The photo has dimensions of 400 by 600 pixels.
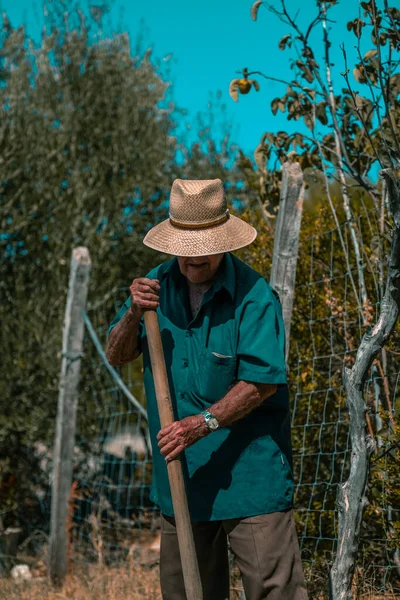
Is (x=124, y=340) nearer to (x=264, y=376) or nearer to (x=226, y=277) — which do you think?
(x=226, y=277)

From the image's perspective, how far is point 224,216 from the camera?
308cm

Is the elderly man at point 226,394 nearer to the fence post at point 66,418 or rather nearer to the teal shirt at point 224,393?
the teal shirt at point 224,393

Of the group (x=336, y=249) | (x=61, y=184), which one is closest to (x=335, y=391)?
(x=336, y=249)

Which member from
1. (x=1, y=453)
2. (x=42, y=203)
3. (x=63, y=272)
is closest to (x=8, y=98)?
(x=42, y=203)

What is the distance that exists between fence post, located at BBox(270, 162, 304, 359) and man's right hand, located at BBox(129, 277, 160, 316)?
3.80 feet

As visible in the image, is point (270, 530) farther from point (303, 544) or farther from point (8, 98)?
point (8, 98)

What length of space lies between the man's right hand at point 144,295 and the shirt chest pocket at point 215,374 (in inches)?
11.1

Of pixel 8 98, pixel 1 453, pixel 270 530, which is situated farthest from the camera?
pixel 8 98

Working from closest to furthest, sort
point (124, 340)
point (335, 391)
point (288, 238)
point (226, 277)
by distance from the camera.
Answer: point (226, 277) → point (124, 340) → point (288, 238) → point (335, 391)

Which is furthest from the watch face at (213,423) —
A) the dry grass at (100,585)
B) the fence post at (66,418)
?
the fence post at (66,418)

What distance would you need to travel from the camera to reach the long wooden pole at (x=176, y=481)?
2914 millimetres

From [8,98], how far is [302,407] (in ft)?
16.5

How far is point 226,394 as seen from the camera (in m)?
2.90

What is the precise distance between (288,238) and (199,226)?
1.13m
